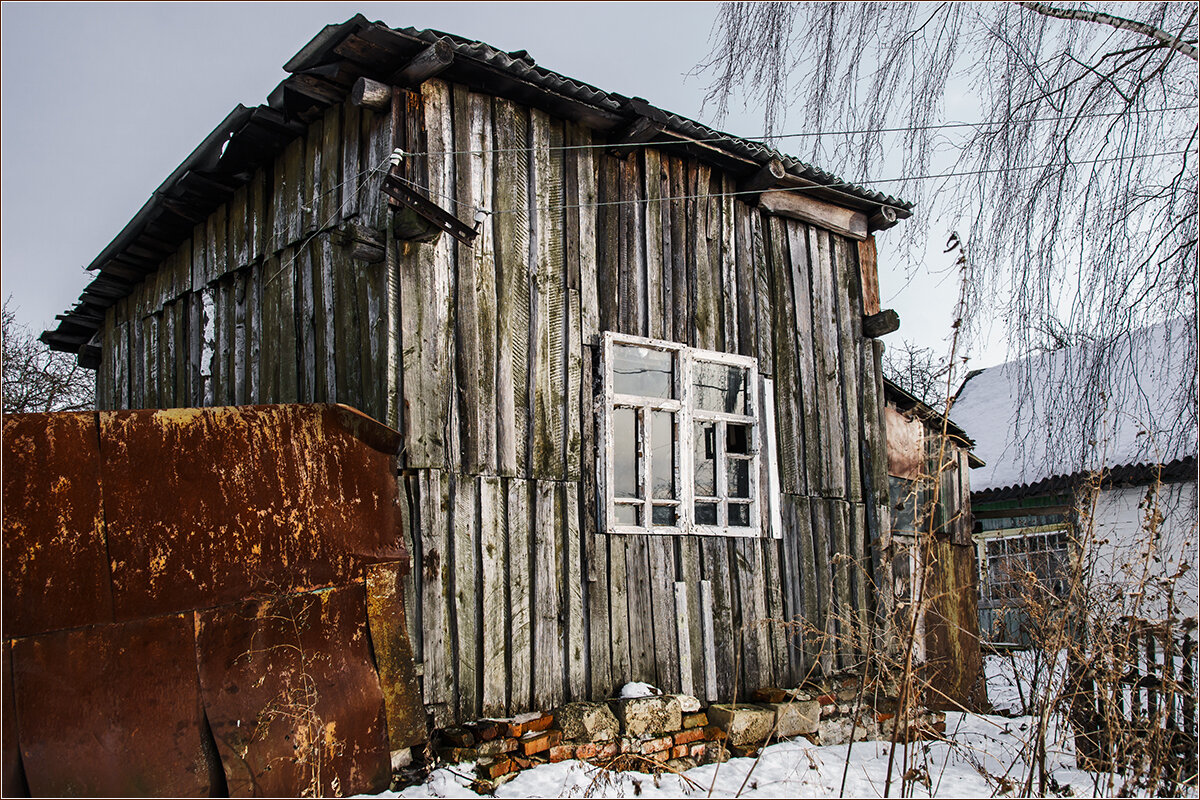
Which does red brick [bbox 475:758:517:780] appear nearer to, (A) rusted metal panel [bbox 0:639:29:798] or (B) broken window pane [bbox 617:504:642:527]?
(B) broken window pane [bbox 617:504:642:527]

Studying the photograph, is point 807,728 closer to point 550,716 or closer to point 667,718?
point 667,718

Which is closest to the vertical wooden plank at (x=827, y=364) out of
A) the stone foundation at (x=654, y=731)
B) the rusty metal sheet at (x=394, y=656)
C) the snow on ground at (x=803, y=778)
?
the stone foundation at (x=654, y=731)

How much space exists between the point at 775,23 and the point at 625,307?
2170mm

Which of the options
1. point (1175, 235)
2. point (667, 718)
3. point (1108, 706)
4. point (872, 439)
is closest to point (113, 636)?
point (667, 718)

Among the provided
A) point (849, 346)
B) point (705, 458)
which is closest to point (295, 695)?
point (705, 458)

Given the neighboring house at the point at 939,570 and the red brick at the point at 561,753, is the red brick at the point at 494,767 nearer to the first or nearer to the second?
the red brick at the point at 561,753

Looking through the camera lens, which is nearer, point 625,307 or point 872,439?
point 625,307

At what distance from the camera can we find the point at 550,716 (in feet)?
16.9

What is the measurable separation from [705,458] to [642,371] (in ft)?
2.68

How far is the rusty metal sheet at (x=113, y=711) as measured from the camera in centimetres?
326

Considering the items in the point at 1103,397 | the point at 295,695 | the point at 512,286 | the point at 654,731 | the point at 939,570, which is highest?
the point at 512,286

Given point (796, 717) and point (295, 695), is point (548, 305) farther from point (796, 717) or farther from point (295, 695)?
point (796, 717)

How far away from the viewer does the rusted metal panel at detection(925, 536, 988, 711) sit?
784cm

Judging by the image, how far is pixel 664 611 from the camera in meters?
5.91
